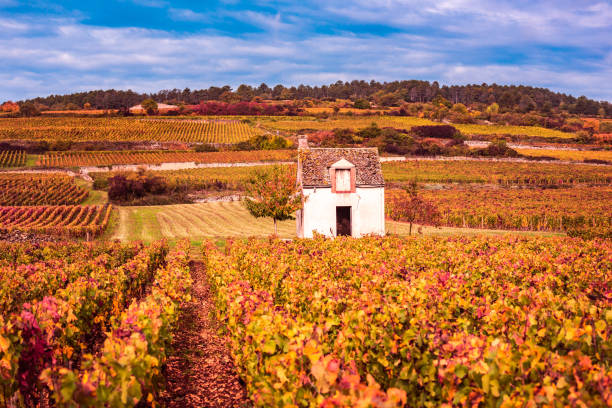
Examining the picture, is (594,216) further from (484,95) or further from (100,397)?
(484,95)

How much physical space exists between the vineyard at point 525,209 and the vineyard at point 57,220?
82.3 ft

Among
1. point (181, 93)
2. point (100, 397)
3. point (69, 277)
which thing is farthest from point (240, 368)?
point (181, 93)

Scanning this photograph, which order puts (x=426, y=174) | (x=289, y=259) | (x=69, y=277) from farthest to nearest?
(x=426, y=174) < (x=289, y=259) < (x=69, y=277)

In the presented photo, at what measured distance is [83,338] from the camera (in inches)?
350

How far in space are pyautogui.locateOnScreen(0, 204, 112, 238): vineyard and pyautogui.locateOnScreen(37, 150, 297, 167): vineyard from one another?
32.9 m

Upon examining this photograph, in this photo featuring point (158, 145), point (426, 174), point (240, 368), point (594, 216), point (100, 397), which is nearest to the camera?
point (100, 397)

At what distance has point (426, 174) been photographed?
68375 millimetres

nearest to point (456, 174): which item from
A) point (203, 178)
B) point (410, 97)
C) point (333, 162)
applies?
point (203, 178)

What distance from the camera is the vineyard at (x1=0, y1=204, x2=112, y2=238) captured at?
31.4 meters

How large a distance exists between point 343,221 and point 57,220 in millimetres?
22018

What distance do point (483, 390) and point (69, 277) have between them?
38.1 ft

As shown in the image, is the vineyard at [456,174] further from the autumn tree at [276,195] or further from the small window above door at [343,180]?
the small window above door at [343,180]

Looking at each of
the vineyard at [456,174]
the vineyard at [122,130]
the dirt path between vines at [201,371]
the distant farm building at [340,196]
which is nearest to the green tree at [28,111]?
the vineyard at [122,130]

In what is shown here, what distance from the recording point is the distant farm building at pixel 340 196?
2745cm
